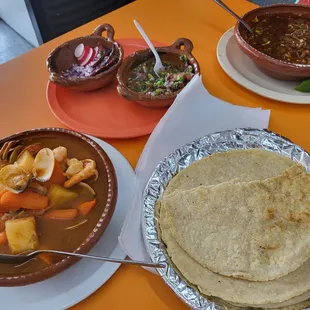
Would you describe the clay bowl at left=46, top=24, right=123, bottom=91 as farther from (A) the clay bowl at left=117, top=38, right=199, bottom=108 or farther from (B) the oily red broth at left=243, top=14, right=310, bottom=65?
(B) the oily red broth at left=243, top=14, right=310, bottom=65

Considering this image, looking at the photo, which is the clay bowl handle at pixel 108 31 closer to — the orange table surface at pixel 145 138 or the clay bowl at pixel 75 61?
the clay bowl at pixel 75 61

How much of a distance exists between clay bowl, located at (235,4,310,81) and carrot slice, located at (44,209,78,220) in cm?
85

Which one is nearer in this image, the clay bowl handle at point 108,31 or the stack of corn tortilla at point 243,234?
the stack of corn tortilla at point 243,234

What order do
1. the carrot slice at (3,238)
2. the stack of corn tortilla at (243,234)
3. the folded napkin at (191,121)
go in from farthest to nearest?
the folded napkin at (191,121) < the carrot slice at (3,238) < the stack of corn tortilla at (243,234)

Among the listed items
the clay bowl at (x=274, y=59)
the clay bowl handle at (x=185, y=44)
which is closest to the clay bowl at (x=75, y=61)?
the clay bowl handle at (x=185, y=44)

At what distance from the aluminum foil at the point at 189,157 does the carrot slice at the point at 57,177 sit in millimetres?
219

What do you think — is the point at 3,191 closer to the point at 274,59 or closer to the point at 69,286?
the point at 69,286

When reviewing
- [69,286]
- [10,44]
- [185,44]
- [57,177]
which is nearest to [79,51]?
[185,44]

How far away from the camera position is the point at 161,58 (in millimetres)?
1519

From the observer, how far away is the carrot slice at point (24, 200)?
1.02 metres

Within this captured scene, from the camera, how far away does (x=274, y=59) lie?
A: 1.42 m

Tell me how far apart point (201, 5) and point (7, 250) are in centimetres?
139

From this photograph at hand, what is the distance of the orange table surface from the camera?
3.24ft

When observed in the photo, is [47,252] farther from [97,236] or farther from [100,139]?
[100,139]
